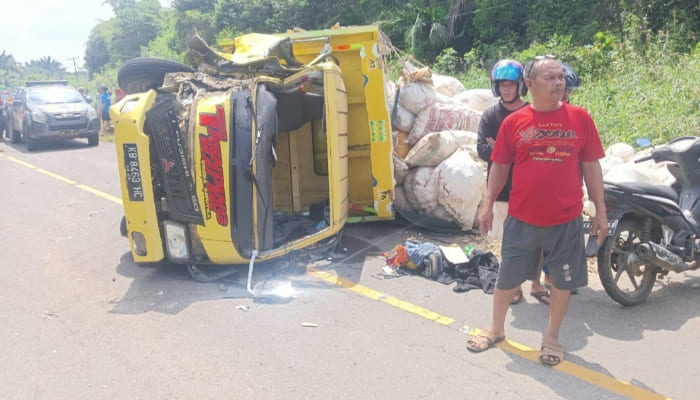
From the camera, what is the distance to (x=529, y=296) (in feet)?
14.3

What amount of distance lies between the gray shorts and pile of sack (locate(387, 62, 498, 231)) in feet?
Result: 7.70

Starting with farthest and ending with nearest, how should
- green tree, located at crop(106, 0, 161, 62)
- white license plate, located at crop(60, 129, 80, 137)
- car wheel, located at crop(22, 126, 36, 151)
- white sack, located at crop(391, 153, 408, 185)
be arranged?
1. green tree, located at crop(106, 0, 161, 62)
2. car wheel, located at crop(22, 126, 36, 151)
3. white license plate, located at crop(60, 129, 80, 137)
4. white sack, located at crop(391, 153, 408, 185)

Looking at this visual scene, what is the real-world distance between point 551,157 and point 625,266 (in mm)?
1454

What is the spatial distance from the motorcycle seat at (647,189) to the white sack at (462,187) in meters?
1.78

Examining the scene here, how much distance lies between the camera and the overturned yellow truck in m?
4.61

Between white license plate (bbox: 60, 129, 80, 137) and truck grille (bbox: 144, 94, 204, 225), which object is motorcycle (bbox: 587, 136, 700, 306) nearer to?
truck grille (bbox: 144, 94, 204, 225)

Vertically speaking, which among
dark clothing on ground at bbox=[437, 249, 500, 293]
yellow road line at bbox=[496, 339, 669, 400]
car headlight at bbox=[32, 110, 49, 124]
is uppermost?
car headlight at bbox=[32, 110, 49, 124]

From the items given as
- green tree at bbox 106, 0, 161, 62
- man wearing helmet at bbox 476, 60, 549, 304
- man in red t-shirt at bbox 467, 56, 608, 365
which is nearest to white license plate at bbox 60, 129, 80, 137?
man wearing helmet at bbox 476, 60, 549, 304

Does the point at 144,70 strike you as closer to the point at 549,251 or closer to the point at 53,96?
the point at 549,251

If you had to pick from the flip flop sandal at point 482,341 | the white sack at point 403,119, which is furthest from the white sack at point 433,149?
the flip flop sandal at point 482,341

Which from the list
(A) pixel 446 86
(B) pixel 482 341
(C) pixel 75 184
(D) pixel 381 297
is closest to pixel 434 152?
(A) pixel 446 86

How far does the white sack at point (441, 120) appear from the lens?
6.58m

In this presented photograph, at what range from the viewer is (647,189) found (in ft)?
13.5

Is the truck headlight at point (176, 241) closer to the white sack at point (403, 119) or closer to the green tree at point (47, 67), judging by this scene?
the white sack at point (403, 119)
